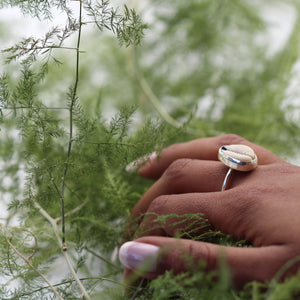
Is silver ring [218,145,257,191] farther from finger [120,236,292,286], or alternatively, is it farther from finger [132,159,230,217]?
finger [120,236,292,286]

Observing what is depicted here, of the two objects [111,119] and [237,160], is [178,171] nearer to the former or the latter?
[237,160]

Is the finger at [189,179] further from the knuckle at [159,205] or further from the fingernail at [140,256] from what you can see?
the fingernail at [140,256]

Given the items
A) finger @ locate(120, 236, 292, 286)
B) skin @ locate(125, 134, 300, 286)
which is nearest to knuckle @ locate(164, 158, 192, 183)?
skin @ locate(125, 134, 300, 286)

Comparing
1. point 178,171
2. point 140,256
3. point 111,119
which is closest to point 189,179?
point 178,171

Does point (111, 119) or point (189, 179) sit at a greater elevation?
point (111, 119)

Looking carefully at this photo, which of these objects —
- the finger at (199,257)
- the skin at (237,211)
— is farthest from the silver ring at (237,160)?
the finger at (199,257)

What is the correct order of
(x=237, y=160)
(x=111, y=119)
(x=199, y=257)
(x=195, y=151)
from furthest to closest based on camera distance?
(x=111, y=119), (x=195, y=151), (x=237, y=160), (x=199, y=257)
